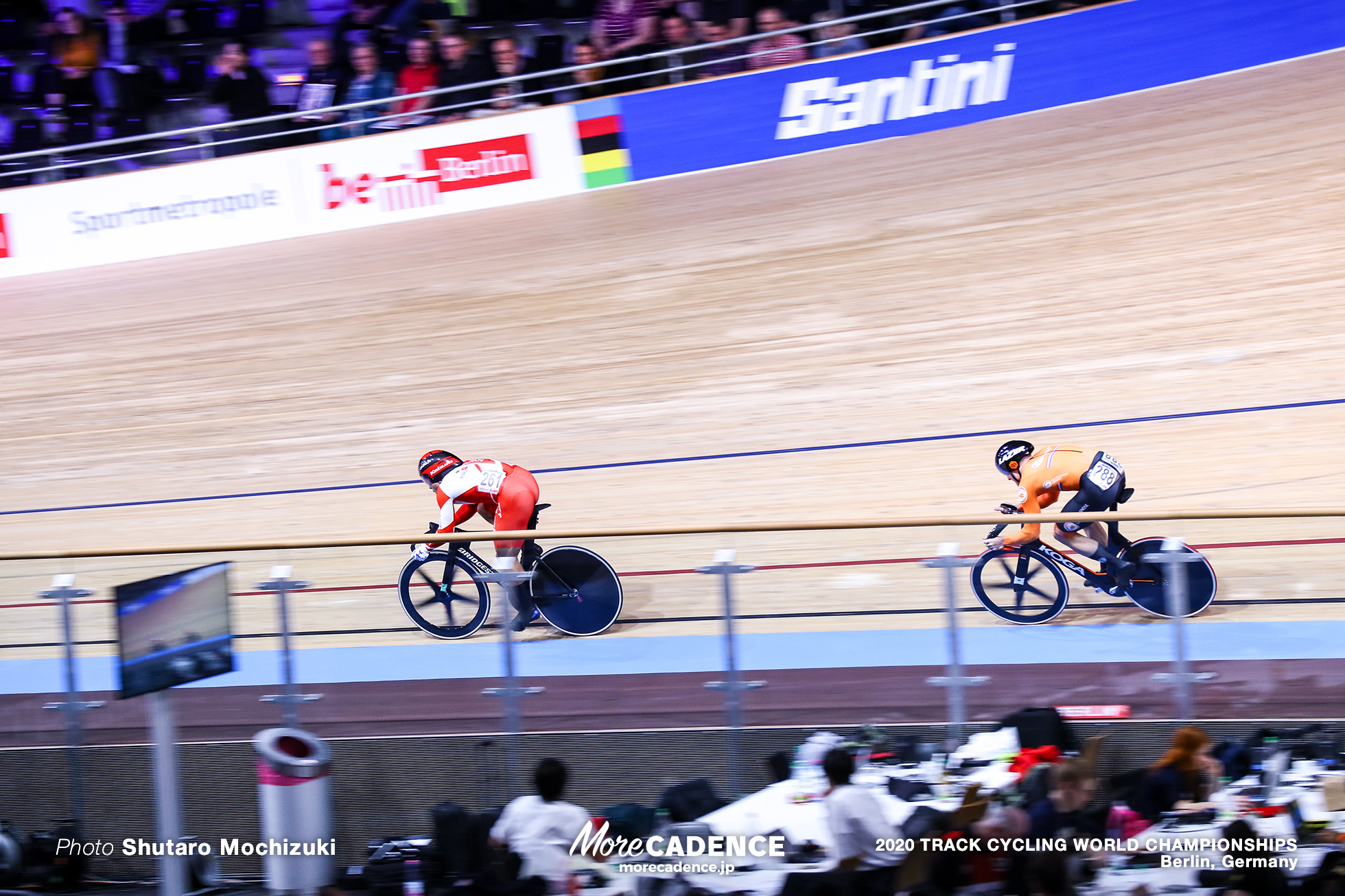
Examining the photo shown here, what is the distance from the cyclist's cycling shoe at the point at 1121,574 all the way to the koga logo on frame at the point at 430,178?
7.56m

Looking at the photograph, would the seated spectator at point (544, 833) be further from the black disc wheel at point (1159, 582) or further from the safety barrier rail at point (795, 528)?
the black disc wheel at point (1159, 582)

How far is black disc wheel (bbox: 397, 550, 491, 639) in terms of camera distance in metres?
4.38

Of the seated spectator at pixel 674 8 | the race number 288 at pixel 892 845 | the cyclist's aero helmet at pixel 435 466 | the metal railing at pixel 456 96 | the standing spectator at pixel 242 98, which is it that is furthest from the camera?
the standing spectator at pixel 242 98

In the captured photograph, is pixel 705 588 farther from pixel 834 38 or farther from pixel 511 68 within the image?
pixel 511 68

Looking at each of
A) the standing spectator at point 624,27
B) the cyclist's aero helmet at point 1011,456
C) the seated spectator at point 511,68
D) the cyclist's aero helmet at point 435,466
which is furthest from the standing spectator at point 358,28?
the cyclist's aero helmet at point 1011,456

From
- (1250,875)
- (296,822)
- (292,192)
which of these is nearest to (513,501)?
(296,822)

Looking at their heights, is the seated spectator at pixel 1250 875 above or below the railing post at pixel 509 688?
below

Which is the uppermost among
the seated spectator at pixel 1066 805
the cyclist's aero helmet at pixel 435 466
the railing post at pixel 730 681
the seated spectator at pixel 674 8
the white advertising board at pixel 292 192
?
the seated spectator at pixel 674 8

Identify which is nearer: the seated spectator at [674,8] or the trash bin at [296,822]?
the trash bin at [296,822]

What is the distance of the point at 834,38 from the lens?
10297mm

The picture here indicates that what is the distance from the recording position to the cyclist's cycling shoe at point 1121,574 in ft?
13.3

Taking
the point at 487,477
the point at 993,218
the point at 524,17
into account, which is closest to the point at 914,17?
the point at 993,218

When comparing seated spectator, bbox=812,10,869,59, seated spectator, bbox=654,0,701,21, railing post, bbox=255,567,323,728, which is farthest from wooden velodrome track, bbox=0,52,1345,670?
seated spectator, bbox=654,0,701,21

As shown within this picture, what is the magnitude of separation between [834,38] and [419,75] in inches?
131
